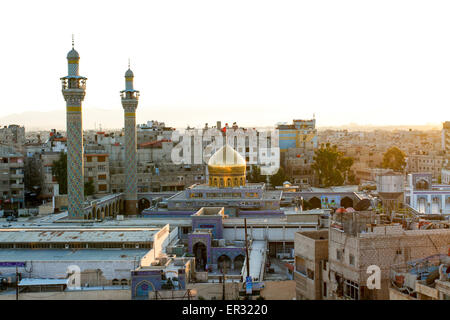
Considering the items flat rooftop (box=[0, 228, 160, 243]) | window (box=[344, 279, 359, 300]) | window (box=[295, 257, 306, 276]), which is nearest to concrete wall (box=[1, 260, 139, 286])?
flat rooftop (box=[0, 228, 160, 243])

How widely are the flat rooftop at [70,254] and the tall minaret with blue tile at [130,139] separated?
1155cm

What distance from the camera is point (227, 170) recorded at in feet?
85.8

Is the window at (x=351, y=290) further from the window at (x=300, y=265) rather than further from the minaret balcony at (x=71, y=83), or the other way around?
the minaret balcony at (x=71, y=83)

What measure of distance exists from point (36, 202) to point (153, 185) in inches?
263

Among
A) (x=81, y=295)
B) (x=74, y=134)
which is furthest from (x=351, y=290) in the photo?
(x=74, y=134)

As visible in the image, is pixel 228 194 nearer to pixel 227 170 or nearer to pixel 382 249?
pixel 227 170

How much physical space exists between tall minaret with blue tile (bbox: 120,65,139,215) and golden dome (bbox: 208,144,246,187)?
4.11m

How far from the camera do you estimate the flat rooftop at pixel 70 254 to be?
15.6m

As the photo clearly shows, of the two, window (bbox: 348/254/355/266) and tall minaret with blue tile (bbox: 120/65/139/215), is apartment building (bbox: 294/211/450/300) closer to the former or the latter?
window (bbox: 348/254/355/266)

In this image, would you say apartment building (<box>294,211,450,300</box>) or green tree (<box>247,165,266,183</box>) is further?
green tree (<box>247,165,266,183</box>)

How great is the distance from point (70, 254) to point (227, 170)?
11.0m

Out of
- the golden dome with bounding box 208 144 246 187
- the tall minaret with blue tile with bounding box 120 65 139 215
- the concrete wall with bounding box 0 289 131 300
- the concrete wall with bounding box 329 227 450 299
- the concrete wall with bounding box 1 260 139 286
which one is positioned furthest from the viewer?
the tall minaret with blue tile with bounding box 120 65 139 215

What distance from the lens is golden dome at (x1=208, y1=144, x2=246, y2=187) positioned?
85.6ft

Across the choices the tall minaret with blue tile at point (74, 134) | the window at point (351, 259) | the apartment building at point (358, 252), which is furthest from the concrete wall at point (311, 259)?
the tall minaret with blue tile at point (74, 134)
